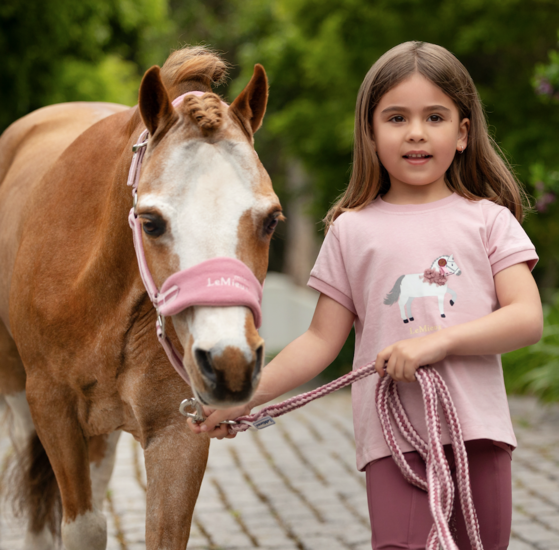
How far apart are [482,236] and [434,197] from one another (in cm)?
19

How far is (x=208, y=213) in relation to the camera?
1.77 m

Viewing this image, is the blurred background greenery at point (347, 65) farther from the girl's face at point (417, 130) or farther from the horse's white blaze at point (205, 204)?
the horse's white blaze at point (205, 204)

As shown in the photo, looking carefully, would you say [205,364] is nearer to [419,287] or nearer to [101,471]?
[419,287]

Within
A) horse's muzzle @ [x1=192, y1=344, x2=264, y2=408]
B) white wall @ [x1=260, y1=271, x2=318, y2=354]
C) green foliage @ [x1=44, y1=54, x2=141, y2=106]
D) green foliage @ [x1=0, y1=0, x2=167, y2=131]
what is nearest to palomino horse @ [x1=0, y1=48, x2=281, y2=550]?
horse's muzzle @ [x1=192, y1=344, x2=264, y2=408]

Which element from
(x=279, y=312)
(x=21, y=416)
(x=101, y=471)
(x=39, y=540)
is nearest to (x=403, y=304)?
(x=101, y=471)

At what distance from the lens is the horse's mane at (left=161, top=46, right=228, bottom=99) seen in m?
2.27

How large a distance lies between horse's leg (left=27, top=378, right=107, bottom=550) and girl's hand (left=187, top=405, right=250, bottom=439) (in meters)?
A: 0.77

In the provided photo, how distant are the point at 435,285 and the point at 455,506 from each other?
24.0 inches

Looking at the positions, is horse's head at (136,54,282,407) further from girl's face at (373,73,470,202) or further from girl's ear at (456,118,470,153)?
girl's ear at (456,118,470,153)

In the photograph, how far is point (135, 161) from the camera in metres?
2.09

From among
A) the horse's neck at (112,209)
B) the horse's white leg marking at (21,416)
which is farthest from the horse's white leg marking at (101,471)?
the horse's neck at (112,209)

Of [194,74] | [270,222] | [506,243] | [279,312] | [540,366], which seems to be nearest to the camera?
[270,222]

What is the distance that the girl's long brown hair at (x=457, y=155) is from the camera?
2.06m

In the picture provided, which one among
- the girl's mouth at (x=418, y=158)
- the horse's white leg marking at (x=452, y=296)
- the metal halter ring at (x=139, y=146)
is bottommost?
the horse's white leg marking at (x=452, y=296)
